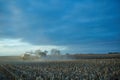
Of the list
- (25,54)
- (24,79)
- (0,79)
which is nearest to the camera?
(24,79)

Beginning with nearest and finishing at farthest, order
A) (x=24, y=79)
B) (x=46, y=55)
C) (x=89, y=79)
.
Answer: (x=89, y=79) < (x=24, y=79) < (x=46, y=55)

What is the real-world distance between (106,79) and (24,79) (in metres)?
6.73

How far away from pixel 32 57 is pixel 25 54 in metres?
3.54

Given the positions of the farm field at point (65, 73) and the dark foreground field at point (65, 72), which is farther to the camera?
the dark foreground field at point (65, 72)

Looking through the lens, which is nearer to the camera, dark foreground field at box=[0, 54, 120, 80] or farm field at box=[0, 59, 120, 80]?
farm field at box=[0, 59, 120, 80]

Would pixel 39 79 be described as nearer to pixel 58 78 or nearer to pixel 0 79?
pixel 58 78

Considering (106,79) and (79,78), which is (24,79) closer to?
(79,78)

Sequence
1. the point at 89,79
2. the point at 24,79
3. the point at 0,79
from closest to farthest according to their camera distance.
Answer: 1. the point at 89,79
2. the point at 24,79
3. the point at 0,79

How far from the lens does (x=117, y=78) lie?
18.2 m

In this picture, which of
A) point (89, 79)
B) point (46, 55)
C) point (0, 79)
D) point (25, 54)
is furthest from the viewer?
point (46, 55)

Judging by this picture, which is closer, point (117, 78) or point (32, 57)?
point (117, 78)

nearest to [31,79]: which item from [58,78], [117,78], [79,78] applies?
[58,78]

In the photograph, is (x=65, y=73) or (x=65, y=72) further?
(x=65, y=72)

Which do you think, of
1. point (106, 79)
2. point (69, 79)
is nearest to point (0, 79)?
point (69, 79)
